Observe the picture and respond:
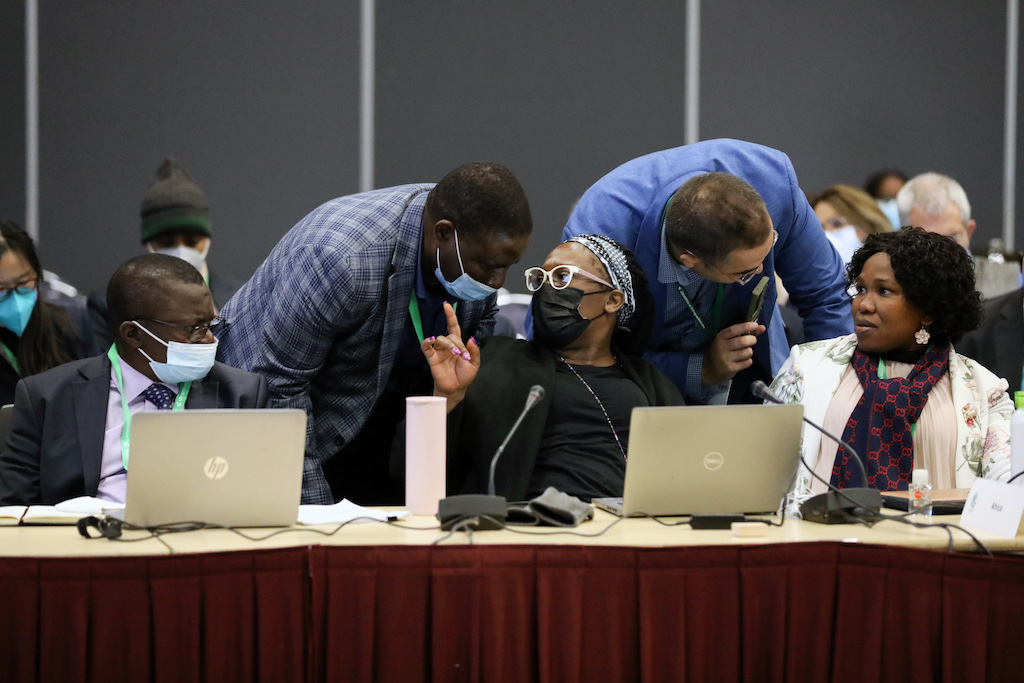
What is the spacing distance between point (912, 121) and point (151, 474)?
5485 millimetres

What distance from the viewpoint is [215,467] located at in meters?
2.02

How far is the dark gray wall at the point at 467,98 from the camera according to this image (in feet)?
18.5

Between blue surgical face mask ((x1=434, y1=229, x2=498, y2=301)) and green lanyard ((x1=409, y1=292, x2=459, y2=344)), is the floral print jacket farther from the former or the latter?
green lanyard ((x1=409, y1=292, x2=459, y2=344))

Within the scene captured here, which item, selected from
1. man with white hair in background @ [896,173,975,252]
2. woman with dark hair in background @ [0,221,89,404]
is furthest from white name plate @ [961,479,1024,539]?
woman with dark hair in background @ [0,221,89,404]

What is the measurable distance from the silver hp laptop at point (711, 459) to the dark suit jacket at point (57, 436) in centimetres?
110

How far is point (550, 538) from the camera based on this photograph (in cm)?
202

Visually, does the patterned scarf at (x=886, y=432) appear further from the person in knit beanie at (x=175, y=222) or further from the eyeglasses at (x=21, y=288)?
the person in knit beanie at (x=175, y=222)

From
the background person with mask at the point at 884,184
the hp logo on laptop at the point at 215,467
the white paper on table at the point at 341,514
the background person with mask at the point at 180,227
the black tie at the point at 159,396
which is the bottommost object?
the white paper on table at the point at 341,514

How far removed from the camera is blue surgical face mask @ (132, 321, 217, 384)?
8.61 feet

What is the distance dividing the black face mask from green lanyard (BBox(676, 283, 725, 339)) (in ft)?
1.33

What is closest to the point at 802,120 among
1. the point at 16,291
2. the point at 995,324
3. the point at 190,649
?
the point at 995,324

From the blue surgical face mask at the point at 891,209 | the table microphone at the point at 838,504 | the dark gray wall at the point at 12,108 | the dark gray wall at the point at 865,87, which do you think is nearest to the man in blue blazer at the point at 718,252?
the table microphone at the point at 838,504

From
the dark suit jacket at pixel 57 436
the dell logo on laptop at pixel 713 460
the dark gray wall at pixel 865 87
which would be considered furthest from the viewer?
the dark gray wall at pixel 865 87

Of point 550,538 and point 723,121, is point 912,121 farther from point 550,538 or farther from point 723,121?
point 550,538
